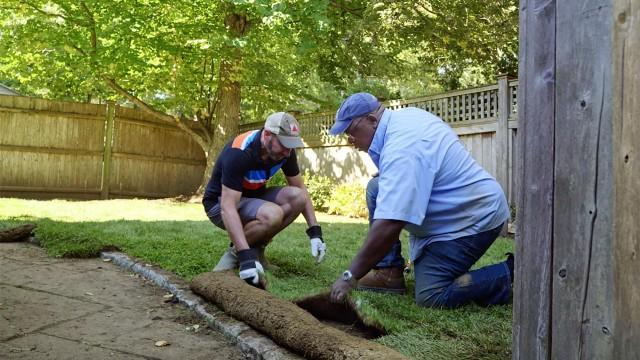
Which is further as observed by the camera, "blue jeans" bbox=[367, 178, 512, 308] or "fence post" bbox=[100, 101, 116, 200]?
"fence post" bbox=[100, 101, 116, 200]

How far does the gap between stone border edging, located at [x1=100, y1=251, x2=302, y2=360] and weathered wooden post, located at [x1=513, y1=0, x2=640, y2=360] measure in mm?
1190

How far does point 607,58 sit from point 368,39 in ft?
34.7

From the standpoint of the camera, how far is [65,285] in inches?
147

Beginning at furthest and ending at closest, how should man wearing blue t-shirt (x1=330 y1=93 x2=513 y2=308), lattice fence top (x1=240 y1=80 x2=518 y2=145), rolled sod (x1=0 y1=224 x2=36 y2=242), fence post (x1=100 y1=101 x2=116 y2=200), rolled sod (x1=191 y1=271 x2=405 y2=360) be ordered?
1. fence post (x1=100 y1=101 x2=116 y2=200)
2. lattice fence top (x1=240 y1=80 x2=518 y2=145)
3. rolled sod (x1=0 y1=224 x2=36 y2=242)
4. man wearing blue t-shirt (x1=330 y1=93 x2=513 y2=308)
5. rolled sod (x1=191 y1=271 x2=405 y2=360)

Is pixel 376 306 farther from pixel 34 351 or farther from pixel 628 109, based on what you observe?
pixel 628 109

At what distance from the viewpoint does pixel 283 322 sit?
2496 millimetres

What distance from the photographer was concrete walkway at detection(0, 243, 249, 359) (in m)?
2.55

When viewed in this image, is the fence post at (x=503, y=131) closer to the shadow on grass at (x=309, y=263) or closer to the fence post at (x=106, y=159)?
the shadow on grass at (x=309, y=263)

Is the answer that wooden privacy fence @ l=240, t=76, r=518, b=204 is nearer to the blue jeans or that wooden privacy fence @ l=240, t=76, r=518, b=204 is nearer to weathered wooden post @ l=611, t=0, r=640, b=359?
the blue jeans

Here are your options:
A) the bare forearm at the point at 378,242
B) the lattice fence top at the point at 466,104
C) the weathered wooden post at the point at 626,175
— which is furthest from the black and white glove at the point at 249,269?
the lattice fence top at the point at 466,104

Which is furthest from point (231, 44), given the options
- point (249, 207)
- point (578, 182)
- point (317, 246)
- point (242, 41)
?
point (578, 182)

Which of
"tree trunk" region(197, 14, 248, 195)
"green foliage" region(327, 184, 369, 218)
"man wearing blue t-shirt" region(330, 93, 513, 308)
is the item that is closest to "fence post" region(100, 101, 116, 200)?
"tree trunk" region(197, 14, 248, 195)

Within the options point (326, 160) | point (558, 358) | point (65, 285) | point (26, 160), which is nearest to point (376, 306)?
point (558, 358)

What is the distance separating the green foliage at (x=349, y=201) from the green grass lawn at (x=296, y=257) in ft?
4.69
